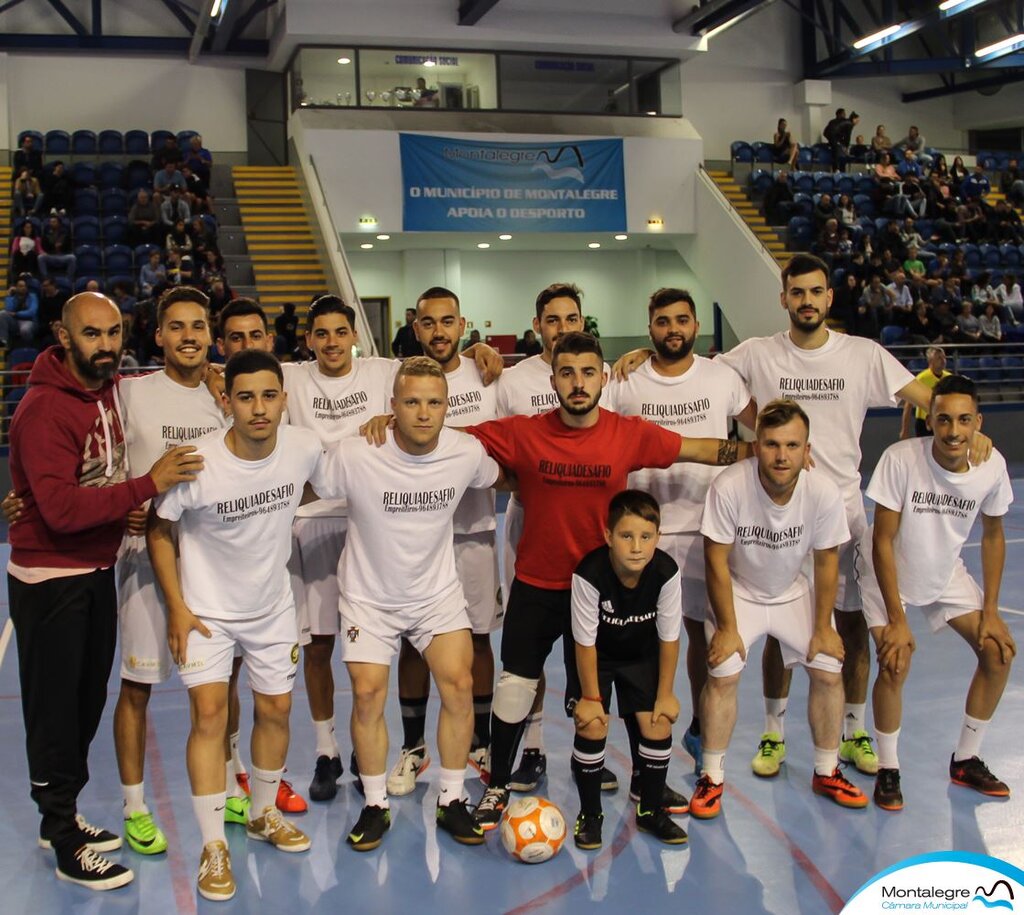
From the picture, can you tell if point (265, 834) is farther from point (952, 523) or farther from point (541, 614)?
point (952, 523)

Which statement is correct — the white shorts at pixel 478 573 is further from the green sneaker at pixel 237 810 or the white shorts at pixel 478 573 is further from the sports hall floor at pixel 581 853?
the green sneaker at pixel 237 810

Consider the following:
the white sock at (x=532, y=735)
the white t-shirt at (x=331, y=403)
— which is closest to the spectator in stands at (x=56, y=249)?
the white t-shirt at (x=331, y=403)

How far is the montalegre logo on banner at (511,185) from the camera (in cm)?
2047

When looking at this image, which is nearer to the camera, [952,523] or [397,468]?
[397,468]

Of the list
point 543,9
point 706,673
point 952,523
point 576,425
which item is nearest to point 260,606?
point 576,425

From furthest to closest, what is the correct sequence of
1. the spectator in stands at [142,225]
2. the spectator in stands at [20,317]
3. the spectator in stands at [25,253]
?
the spectator in stands at [142,225] → the spectator in stands at [25,253] → the spectator in stands at [20,317]

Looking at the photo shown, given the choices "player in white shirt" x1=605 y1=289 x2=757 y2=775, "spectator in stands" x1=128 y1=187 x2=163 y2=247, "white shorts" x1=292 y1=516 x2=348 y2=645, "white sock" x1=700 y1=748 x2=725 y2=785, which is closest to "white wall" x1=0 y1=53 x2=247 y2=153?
"spectator in stands" x1=128 y1=187 x2=163 y2=247

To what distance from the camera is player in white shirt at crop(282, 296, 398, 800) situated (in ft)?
15.8

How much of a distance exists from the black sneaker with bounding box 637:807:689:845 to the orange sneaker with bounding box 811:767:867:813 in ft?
2.28

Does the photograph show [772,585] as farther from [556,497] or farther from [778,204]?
[778,204]

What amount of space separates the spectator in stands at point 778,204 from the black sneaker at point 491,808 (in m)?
19.4

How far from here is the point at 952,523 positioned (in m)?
4.67

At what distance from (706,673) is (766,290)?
16.5m

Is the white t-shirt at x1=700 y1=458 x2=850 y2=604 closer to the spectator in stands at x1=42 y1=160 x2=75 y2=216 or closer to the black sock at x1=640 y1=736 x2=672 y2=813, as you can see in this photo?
the black sock at x1=640 y1=736 x2=672 y2=813
